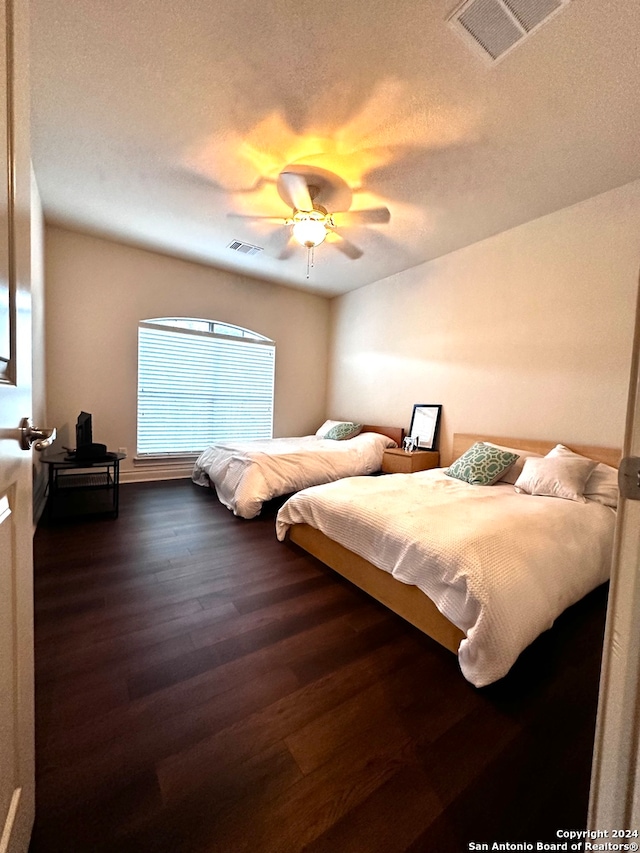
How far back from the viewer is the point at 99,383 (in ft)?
12.7

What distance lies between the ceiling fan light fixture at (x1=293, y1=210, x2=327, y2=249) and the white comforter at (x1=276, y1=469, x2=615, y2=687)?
78.2 inches

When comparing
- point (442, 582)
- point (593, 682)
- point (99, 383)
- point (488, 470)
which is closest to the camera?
point (593, 682)

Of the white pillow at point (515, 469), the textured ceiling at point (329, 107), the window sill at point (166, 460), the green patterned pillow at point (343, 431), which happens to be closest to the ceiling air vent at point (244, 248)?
the textured ceiling at point (329, 107)

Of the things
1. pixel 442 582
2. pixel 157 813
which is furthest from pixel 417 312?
pixel 157 813

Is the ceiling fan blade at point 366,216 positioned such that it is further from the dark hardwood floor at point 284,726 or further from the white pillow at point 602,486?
the dark hardwood floor at point 284,726

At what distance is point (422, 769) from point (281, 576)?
1225mm

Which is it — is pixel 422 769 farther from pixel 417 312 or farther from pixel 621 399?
pixel 417 312

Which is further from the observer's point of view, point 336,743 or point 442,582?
point 442,582

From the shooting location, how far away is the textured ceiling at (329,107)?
4.91 feet

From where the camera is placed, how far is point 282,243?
3570 millimetres

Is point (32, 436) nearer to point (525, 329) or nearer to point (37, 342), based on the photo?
→ point (37, 342)

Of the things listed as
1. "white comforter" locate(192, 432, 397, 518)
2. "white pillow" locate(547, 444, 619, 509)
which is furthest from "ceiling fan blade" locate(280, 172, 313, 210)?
"white pillow" locate(547, 444, 619, 509)

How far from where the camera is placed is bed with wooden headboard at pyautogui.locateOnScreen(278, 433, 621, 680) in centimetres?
153

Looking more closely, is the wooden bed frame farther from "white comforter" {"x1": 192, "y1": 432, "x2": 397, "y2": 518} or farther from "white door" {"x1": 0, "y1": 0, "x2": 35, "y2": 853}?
"white door" {"x1": 0, "y1": 0, "x2": 35, "y2": 853}
